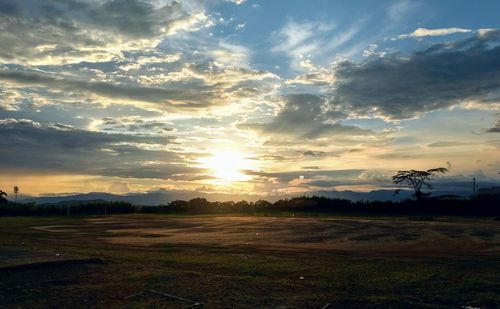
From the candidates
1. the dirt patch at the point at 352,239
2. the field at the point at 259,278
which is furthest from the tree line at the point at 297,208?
the field at the point at 259,278

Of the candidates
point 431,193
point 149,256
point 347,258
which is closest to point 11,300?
point 149,256

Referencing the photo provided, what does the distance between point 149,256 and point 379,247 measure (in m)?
8.94

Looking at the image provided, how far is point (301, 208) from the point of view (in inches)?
2549

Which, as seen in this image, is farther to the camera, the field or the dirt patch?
the dirt patch

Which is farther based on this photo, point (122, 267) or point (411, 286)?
point (122, 267)

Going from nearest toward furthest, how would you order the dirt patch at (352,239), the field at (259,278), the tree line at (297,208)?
the field at (259,278), the dirt patch at (352,239), the tree line at (297,208)

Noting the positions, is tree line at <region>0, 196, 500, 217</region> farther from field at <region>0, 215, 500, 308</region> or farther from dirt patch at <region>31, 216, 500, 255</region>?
field at <region>0, 215, 500, 308</region>

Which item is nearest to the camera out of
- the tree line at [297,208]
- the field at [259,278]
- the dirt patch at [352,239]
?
the field at [259,278]

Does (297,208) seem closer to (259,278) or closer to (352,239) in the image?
(352,239)

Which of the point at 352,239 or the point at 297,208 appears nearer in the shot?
the point at 352,239

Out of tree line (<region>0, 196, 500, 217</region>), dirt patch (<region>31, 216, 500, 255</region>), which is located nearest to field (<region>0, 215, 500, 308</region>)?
dirt patch (<region>31, 216, 500, 255</region>)

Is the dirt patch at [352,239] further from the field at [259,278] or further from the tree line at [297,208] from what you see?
the tree line at [297,208]

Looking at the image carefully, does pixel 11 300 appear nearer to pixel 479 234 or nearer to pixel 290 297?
pixel 290 297

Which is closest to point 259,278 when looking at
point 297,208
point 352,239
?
point 352,239
